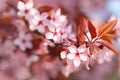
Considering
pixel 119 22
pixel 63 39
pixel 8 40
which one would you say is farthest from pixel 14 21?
pixel 119 22

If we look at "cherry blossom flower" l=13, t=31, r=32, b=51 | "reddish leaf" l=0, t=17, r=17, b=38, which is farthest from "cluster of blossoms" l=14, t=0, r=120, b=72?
"reddish leaf" l=0, t=17, r=17, b=38

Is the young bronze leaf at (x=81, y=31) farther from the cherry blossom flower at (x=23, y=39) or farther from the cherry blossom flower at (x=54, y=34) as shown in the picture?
the cherry blossom flower at (x=23, y=39)

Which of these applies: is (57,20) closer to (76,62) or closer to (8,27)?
(76,62)

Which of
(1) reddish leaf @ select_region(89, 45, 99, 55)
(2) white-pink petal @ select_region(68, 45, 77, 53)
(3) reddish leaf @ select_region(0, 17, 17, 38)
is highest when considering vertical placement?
(3) reddish leaf @ select_region(0, 17, 17, 38)

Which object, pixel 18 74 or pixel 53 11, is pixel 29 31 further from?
pixel 18 74

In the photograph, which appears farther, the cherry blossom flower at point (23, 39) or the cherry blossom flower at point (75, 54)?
the cherry blossom flower at point (23, 39)

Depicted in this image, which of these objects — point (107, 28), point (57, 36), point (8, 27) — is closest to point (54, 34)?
point (57, 36)

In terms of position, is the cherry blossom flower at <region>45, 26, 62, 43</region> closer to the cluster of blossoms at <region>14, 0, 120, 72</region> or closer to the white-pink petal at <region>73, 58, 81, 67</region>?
the cluster of blossoms at <region>14, 0, 120, 72</region>

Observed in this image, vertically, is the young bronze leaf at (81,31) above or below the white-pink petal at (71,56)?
above

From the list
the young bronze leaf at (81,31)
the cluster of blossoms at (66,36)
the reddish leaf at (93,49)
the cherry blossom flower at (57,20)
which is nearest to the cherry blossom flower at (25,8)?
the cluster of blossoms at (66,36)
